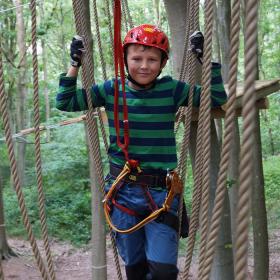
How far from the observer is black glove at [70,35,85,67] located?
166 centimetres

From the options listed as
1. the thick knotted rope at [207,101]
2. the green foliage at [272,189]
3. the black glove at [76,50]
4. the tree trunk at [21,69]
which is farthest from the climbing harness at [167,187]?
the tree trunk at [21,69]

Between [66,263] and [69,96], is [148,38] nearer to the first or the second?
[69,96]

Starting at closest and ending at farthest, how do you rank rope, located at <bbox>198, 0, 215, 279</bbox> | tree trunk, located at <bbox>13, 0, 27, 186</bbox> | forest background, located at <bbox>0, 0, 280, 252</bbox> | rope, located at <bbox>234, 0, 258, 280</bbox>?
rope, located at <bbox>234, 0, 258, 280</bbox>, rope, located at <bbox>198, 0, 215, 279</bbox>, forest background, located at <bbox>0, 0, 280, 252</bbox>, tree trunk, located at <bbox>13, 0, 27, 186</bbox>

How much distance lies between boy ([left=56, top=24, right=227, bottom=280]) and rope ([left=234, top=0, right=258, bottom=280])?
0.93m

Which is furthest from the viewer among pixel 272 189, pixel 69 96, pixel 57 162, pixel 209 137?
pixel 272 189

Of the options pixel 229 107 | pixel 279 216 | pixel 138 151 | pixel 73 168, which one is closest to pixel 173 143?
pixel 138 151

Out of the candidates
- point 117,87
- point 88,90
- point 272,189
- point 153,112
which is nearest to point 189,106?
point 153,112

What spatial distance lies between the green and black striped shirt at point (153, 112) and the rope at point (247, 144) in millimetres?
940

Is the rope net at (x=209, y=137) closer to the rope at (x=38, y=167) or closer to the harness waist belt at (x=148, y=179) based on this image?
the rope at (x=38, y=167)

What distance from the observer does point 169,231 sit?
1.63 m

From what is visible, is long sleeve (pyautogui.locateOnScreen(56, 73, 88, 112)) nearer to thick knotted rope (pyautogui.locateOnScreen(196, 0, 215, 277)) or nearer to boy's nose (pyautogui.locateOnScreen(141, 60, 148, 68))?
boy's nose (pyautogui.locateOnScreen(141, 60, 148, 68))

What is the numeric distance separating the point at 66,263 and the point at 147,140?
4.17m

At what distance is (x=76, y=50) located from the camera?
166 cm

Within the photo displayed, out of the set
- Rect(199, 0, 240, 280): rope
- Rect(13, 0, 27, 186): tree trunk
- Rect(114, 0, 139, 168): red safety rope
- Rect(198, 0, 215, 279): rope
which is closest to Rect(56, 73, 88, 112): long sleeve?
Rect(114, 0, 139, 168): red safety rope
